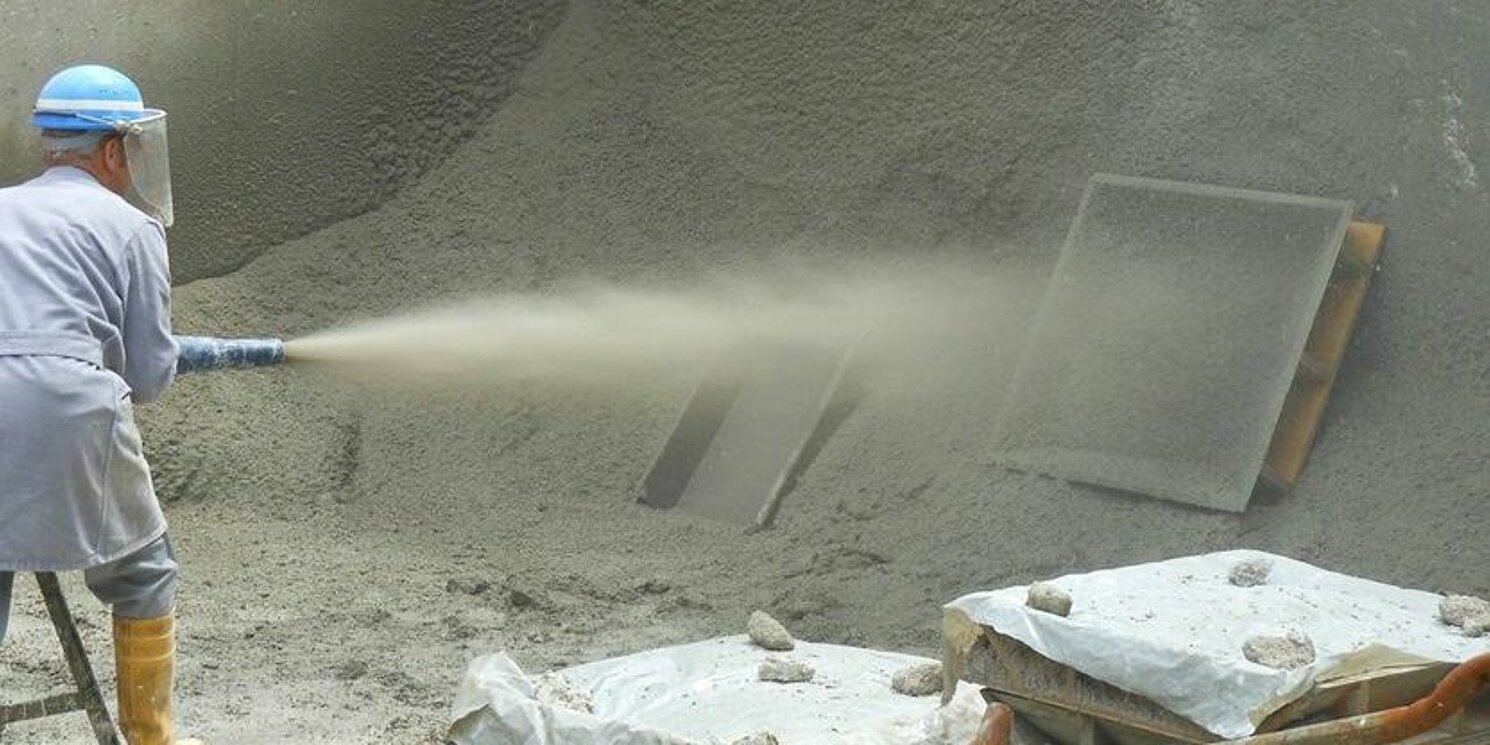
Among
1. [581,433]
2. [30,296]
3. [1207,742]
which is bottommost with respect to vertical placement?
[581,433]

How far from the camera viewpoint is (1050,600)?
4.14 metres

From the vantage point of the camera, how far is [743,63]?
8.34 meters

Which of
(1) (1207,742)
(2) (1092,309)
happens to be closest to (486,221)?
(2) (1092,309)

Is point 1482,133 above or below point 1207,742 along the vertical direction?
above

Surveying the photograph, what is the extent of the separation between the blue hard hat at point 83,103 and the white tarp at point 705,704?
1.44 m

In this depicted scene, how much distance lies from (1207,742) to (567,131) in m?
5.23

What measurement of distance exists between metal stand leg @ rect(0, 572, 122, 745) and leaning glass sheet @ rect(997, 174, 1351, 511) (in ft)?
10.6

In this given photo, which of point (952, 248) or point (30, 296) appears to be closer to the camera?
point (30, 296)

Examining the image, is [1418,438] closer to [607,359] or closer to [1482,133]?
[1482,133]

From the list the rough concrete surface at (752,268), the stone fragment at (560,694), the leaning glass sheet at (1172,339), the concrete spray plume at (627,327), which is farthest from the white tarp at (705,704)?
the concrete spray plume at (627,327)

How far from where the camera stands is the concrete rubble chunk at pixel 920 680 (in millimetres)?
4574

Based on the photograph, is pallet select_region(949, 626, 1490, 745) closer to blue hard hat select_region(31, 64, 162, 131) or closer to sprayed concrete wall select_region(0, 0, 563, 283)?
blue hard hat select_region(31, 64, 162, 131)

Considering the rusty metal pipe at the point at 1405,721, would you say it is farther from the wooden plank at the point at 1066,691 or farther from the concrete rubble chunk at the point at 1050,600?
the concrete rubble chunk at the point at 1050,600

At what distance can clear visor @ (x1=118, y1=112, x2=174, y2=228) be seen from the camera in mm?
4574
